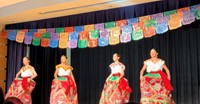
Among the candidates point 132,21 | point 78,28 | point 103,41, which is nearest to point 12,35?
point 78,28

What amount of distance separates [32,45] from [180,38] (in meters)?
3.48

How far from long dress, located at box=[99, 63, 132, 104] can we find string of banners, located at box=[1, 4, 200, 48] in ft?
2.14

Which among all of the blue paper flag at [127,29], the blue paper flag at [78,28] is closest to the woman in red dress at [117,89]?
the blue paper flag at [127,29]

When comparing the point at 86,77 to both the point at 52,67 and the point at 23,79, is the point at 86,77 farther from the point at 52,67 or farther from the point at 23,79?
the point at 23,79

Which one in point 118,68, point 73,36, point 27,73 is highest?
point 73,36

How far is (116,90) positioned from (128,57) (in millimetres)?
1351

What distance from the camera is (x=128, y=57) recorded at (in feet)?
21.8

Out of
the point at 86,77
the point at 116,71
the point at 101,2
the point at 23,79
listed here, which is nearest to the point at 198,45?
the point at 116,71

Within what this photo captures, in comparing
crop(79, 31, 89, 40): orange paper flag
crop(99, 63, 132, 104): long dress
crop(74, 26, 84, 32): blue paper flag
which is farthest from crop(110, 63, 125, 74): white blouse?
crop(74, 26, 84, 32): blue paper flag

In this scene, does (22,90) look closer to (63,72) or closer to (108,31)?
(63,72)

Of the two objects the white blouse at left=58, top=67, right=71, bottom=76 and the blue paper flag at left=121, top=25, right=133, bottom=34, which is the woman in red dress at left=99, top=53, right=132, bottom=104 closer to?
the blue paper flag at left=121, top=25, right=133, bottom=34

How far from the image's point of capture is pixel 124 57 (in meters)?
6.71

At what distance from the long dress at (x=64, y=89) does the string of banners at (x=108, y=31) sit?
680mm

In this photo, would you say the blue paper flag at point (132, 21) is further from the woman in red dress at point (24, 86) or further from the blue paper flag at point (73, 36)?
the woman in red dress at point (24, 86)
